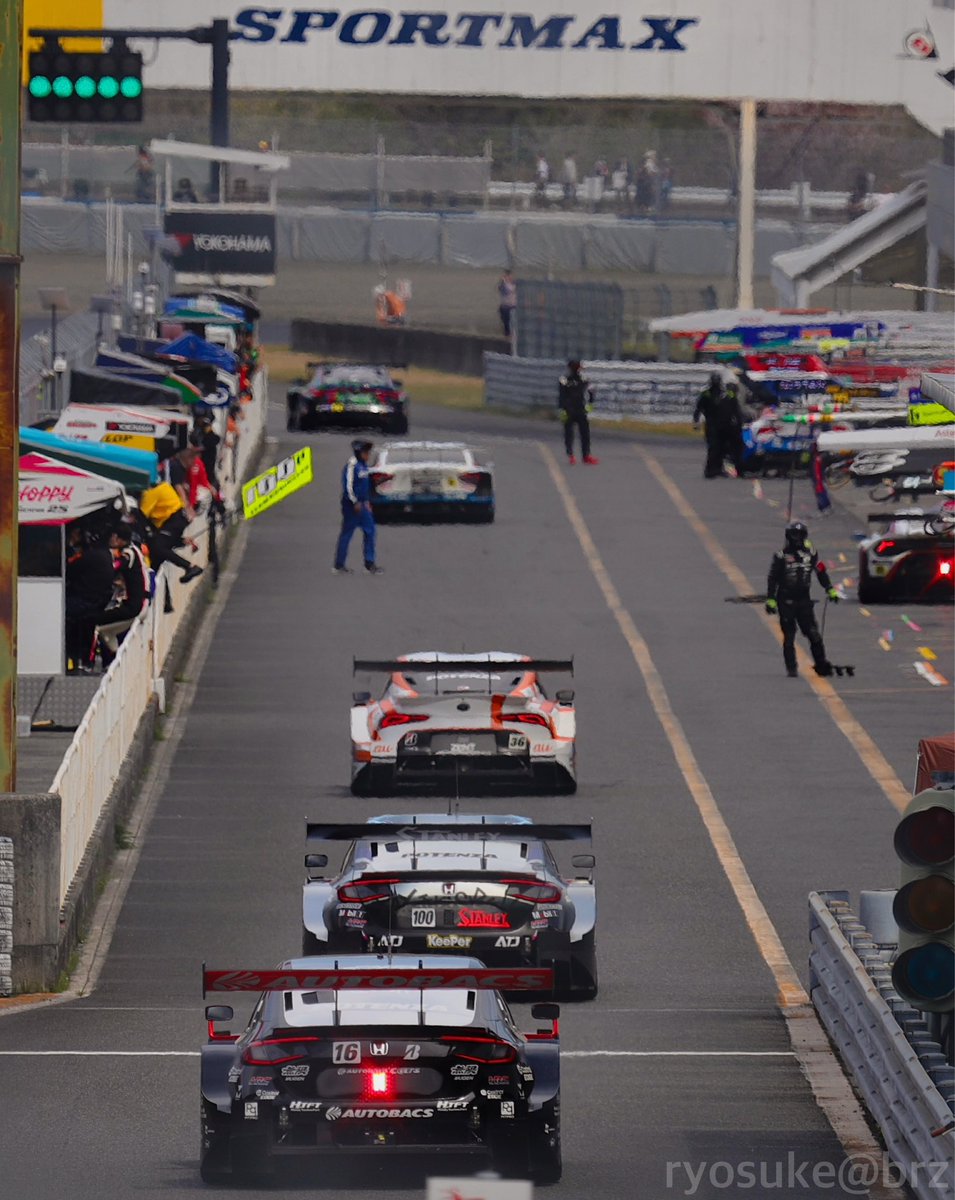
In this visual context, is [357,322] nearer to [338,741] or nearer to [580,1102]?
[338,741]

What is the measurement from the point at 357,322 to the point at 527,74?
1077cm

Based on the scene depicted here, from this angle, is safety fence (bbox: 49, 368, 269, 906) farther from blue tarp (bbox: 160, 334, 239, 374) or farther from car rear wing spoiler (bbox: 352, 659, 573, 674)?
blue tarp (bbox: 160, 334, 239, 374)

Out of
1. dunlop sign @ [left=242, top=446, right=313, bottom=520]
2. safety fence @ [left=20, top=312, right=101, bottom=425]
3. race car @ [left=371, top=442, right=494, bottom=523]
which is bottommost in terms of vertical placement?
race car @ [left=371, top=442, right=494, bottom=523]

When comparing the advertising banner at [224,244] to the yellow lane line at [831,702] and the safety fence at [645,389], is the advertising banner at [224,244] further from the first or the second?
the yellow lane line at [831,702]

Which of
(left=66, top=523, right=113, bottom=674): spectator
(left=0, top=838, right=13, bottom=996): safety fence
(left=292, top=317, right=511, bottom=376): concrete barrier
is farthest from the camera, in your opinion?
(left=292, top=317, right=511, bottom=376): concrete barrier

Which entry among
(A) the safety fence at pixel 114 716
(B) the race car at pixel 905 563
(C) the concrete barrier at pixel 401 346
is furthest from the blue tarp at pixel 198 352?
(C) the concrete barrier at pixel 401 346

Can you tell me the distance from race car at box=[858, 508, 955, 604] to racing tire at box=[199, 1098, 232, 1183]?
21.4 meters

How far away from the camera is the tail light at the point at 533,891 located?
16.7 meters

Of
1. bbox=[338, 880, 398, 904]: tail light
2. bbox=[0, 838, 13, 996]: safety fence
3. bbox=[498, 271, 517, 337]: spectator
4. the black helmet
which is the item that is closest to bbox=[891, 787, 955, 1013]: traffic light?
bbox=[338, 880, 398, 904]: tail light

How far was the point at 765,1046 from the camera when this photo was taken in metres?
15.8

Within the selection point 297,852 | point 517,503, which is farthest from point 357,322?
point 297,852

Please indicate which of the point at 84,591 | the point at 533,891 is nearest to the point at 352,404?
the point at 84,591

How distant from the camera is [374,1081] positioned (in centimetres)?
1170

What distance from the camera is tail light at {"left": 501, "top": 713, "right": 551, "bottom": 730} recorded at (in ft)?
75.8
